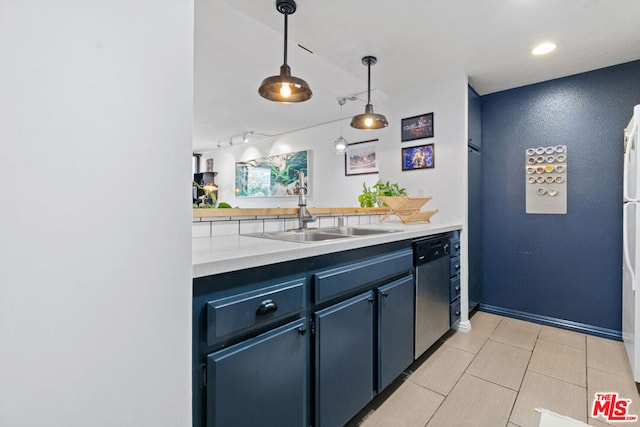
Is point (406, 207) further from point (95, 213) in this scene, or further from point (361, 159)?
point (95, 213)

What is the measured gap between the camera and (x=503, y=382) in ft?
6.02

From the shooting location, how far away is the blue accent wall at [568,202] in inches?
96.7

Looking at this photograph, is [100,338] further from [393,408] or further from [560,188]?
[560,188]

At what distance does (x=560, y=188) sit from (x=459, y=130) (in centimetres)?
104

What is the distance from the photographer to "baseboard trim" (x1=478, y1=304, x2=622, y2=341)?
96.6 inches

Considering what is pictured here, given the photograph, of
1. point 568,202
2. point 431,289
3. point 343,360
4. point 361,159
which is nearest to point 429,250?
point 431,289

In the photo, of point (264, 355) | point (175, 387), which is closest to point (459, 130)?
point (264, 355)

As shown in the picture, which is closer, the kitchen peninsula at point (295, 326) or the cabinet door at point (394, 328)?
the kitchen peninsula at point (295, 326)

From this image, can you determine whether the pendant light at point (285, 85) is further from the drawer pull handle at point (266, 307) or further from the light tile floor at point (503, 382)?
the light tile floor at point (503, 382)

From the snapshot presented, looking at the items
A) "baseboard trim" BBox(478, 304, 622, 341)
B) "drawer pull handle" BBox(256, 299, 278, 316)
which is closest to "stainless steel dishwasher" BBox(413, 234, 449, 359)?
"baseboard trim" BBox(478, 304, 622, 341)

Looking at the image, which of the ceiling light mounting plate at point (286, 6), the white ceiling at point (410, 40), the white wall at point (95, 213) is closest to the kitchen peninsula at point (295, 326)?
the white wall at point (95, 213)

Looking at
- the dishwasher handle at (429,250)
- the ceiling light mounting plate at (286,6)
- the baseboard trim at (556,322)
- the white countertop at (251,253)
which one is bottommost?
the baseboard trim at (556,322)

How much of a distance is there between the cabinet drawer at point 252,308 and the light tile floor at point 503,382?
0.85 metres

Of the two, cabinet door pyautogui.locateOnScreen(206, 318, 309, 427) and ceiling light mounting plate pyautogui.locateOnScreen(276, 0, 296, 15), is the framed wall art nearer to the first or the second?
ceiling light mounting plate pyautogui.locateOnScreen(276, 0, 296, 15)
